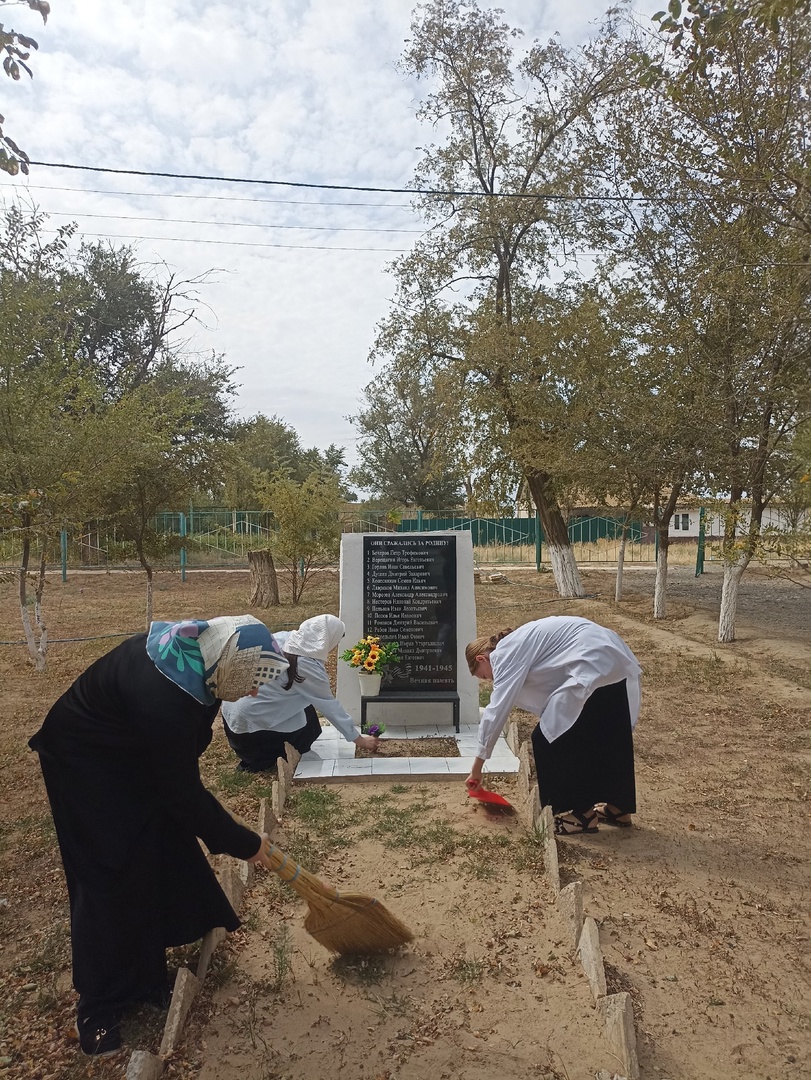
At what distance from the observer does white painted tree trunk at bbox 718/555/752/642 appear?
10283 mm

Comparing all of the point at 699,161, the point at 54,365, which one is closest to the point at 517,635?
the point at 54,365

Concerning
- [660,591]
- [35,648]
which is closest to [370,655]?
[35,648]

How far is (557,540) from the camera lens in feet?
53.1

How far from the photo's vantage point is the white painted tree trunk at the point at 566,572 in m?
16.0

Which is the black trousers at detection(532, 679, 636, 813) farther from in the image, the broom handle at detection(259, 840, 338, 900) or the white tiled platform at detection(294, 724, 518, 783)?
the broom handle at detection(259, 840, 338, 900)

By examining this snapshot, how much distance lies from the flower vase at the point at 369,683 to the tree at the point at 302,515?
7333 mm

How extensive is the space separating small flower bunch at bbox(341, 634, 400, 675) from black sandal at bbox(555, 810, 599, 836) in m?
2.22

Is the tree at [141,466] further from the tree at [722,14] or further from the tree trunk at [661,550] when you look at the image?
the tree trunk at [661,550]

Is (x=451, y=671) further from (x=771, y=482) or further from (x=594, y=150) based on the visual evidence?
(x=594, y=150)

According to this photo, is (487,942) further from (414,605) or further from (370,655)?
(414,605)

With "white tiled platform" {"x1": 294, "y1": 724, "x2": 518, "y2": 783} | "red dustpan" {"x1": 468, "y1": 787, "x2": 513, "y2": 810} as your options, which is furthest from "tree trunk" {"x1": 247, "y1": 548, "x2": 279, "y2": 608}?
"red dustpan" {"x1": 468, "y1": 787, "x2": 513, "y2": 810}

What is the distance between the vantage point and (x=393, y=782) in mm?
5363

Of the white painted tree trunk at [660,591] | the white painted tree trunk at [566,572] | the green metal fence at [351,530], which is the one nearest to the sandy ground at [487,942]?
the white painted tree trunk at [660,591]

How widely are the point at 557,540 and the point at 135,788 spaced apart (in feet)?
46.4
